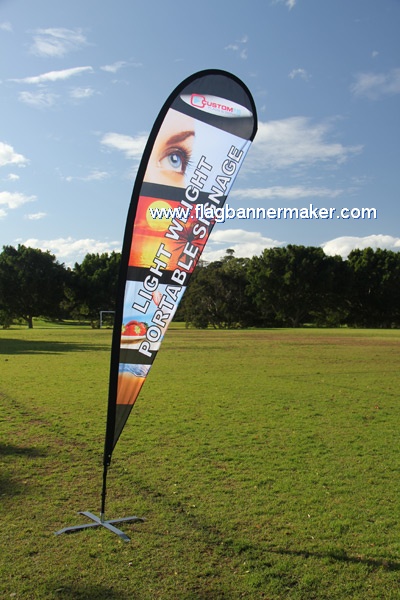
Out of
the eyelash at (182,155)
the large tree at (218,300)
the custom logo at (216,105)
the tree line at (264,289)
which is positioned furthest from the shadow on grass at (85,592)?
the tree line at (264,289)

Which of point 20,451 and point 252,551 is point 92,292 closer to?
point 20,451

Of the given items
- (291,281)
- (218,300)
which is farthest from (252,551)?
(291,281)

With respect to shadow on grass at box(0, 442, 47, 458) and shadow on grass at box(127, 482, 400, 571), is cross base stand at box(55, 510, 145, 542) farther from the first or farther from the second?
shadow on grass at box(0, 442, 47, 458)

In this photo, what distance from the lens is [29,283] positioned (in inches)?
2459

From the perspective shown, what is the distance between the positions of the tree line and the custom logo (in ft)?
180

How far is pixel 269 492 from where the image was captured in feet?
19.0

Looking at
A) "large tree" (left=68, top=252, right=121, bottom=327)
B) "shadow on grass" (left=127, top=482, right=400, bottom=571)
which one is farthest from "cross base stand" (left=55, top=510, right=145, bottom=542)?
"large tree" (left=68, top=252, right=121, bottom=327)

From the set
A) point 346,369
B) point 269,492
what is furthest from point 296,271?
point 269,492

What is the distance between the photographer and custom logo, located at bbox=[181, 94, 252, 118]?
502 cm

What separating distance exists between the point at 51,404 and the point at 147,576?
738 cm

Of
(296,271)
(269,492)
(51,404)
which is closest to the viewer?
(269,492)

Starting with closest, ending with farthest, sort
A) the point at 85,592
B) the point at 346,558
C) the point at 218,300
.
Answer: the point at 85,592 → the point at 346,558 → the point at 218,300

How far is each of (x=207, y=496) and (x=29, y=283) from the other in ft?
197

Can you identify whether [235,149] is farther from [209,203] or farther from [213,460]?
[213,460]
